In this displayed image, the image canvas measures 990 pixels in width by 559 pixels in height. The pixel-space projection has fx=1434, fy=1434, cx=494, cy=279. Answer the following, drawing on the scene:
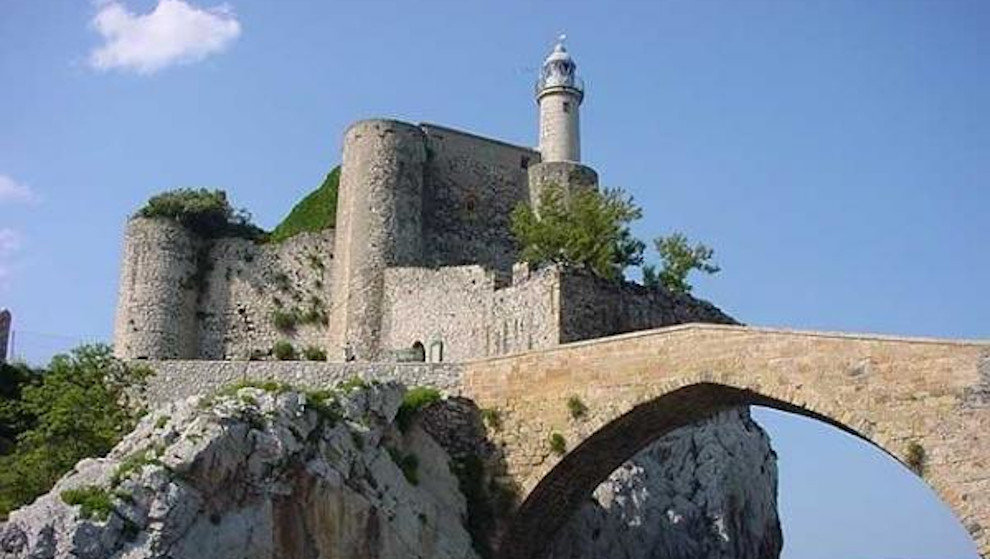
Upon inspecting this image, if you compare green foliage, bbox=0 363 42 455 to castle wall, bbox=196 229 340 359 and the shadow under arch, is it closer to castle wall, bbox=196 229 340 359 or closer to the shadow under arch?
castle wall, bbox=196 229 340 359

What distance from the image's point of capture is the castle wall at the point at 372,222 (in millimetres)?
46062

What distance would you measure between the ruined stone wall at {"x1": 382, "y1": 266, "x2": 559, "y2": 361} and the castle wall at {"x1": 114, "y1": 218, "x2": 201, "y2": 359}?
901 cm

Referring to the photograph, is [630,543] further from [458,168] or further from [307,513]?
[458,168]

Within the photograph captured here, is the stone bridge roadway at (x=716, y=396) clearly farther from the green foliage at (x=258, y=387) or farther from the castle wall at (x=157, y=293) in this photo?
the castle wall at (x=157, y=293)

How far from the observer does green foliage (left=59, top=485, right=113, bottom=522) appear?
26688 mm

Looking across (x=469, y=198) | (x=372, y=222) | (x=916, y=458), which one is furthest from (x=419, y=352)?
→ (x=916, y=458)

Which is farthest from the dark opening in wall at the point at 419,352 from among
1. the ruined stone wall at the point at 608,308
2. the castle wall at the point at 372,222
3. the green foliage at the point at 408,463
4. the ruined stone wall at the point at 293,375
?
the green foliage at the point at 408,463

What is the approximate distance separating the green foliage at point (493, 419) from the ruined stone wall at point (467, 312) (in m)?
3.51

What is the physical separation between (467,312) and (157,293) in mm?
14209

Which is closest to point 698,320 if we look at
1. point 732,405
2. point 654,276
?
point 654,276

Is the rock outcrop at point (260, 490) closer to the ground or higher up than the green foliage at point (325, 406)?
closer to the ground

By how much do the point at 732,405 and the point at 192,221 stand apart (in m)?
26.0

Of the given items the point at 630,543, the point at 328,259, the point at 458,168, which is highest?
the point at 458,168

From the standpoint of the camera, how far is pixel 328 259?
5034 cm
